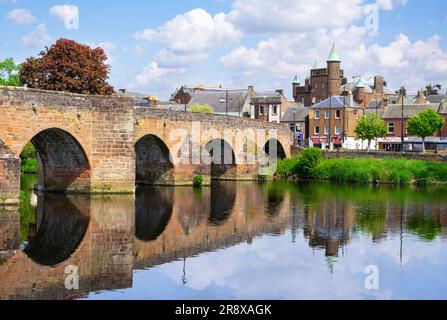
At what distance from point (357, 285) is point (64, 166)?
20419 millimetres

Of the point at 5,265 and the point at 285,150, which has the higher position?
the point at 285,150

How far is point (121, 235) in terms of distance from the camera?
21.4m

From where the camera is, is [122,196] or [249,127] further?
[249,127]

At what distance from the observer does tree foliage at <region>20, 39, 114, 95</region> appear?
43.5m

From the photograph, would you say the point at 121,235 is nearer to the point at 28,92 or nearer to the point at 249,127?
the point at 28,92

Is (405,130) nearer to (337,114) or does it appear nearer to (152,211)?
(337,114)

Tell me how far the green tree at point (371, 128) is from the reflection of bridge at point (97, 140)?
23.9 metres

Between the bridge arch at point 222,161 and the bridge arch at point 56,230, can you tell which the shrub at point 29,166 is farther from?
the bridge arch at point 56,230

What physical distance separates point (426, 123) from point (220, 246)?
150 feet

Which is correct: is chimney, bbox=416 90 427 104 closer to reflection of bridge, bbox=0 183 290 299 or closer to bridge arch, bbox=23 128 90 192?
reflection of bridge, bbox=0 183 290 299

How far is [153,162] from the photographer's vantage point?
40.7 meters

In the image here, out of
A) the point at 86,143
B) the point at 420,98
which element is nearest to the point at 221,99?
the point at 420,98

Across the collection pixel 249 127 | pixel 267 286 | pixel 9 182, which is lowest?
pixel 267 286

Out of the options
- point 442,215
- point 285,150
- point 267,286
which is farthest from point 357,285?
point 285,150
